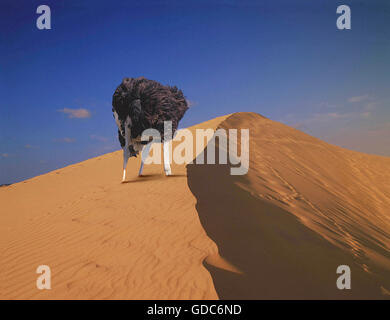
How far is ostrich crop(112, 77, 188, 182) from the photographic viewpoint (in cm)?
823

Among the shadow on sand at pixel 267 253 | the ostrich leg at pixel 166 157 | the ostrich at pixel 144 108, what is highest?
the ostrich at pixel 144 108

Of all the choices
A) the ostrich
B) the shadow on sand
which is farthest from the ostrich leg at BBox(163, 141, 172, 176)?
the shadow on sand

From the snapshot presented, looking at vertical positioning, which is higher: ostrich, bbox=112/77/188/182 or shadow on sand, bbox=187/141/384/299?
ostrich, bbox=112/77/188/182

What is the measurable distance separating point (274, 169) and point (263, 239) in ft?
21.2

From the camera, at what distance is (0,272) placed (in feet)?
13.8

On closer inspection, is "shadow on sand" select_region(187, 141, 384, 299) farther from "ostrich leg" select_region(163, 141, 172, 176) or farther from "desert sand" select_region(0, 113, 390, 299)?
"ostrich leg" select_region(163, 141, 172, 176)

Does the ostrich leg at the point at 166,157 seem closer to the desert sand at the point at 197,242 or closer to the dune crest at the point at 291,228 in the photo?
the desert sand at the point at 197,242

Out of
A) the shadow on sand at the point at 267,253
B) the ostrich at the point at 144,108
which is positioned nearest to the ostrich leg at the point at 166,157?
the ostrich at the point at 144,108

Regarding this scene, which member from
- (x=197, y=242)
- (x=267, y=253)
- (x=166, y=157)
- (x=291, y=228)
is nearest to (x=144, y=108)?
(x=166, y=157)

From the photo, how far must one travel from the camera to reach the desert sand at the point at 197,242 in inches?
139

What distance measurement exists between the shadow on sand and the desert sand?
0.02 m

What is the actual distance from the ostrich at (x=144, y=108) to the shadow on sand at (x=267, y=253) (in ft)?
9.16
